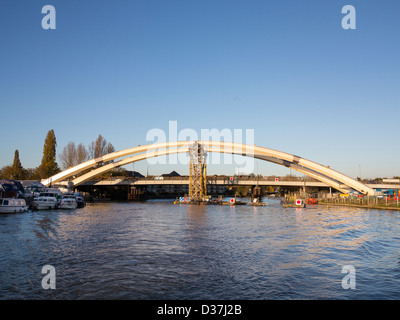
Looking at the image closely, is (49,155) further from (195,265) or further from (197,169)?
(195,265)

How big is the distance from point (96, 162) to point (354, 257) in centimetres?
8102

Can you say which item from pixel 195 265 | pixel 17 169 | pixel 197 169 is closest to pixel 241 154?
pixel 197 169

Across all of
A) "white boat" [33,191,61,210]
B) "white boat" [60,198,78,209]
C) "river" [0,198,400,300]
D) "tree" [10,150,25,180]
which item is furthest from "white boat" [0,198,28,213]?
"tree" [10,150,25,180]

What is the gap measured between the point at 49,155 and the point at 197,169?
3913 centimetres

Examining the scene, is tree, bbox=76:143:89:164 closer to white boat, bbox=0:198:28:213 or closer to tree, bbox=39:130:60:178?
tree, bbox=39:130:60:178

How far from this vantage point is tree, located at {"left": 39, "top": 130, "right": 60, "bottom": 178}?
87.0 meters

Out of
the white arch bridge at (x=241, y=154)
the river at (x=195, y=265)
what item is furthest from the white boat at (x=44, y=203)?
the white arch bridge at (x=241, y=154)

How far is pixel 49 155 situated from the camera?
88.1 meters

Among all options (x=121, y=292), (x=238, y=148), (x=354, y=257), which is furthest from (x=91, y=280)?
(x=238, y=148)

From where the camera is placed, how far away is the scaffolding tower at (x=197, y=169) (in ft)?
273

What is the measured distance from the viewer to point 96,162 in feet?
294

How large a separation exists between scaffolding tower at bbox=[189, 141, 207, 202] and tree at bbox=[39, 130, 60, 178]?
118 feet

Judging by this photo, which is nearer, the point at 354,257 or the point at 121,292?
the point at 121,292
